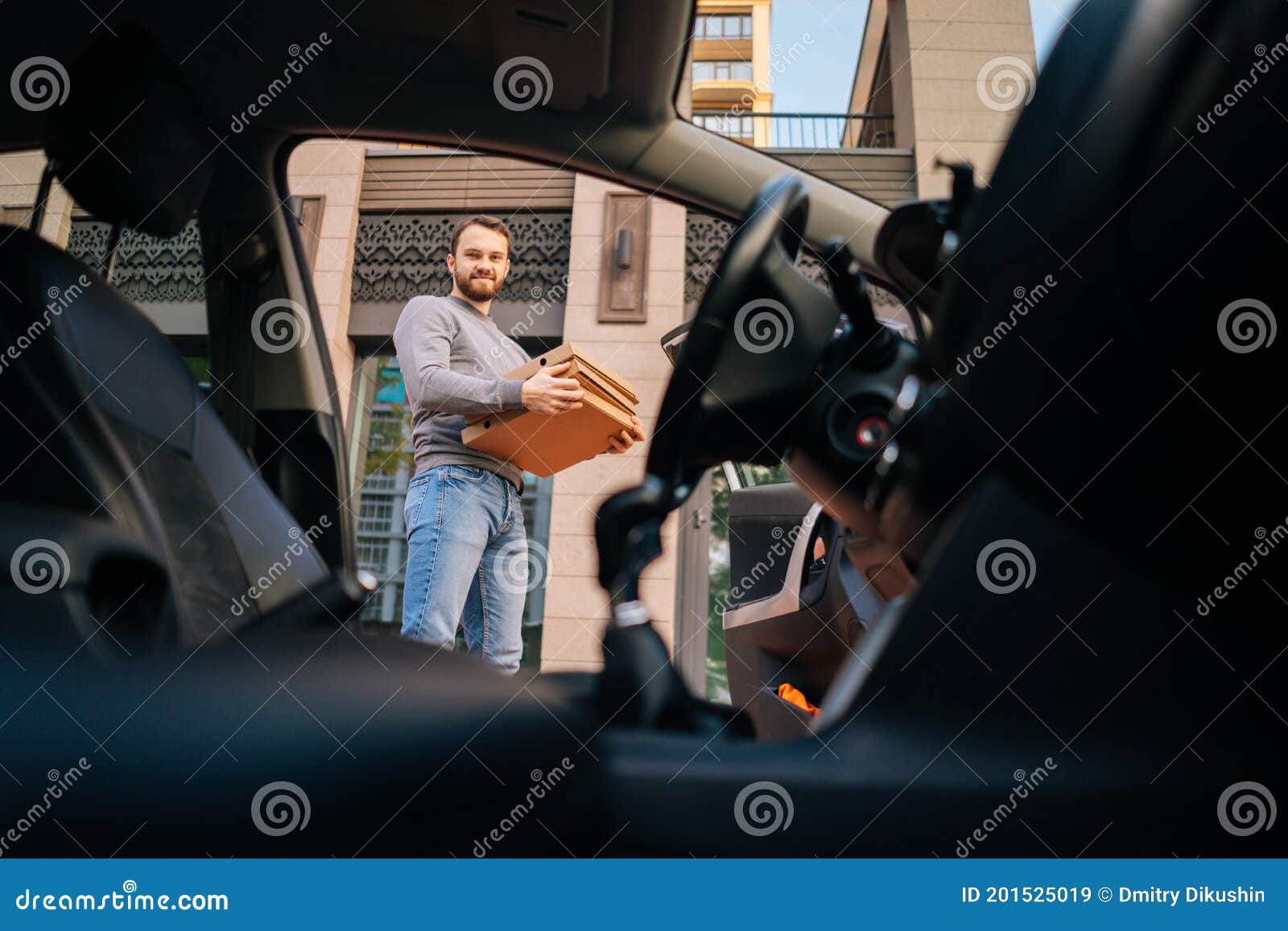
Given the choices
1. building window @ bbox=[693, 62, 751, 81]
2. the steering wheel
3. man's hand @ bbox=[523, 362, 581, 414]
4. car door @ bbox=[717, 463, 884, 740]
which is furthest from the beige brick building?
the steering wheel

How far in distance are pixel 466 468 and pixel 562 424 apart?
21 cm

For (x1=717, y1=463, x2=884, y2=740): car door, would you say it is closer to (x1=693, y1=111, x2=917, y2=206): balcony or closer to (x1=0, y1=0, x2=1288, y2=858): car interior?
(x1=0, y1=0, x2=1288, y2=858): car interior

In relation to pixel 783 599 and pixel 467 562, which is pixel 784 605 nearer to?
pixel 783 599

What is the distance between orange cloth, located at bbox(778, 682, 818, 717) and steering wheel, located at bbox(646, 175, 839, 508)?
0.48 m

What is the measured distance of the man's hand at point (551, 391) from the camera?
4.57ft

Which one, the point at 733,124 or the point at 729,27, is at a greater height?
the point at 729,27

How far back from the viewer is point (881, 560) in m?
0.82

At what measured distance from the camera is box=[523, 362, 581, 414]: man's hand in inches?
54.8

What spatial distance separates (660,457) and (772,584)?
100 centimetres

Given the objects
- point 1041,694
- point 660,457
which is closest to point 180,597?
point 660,457

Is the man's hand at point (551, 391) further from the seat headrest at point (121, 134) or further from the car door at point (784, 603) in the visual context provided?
the seat headrest at point (121, 134)

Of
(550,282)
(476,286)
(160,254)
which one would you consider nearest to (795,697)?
(476,286)

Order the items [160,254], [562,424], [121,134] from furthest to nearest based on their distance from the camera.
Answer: [160,254] → [562,424] → [121,134]

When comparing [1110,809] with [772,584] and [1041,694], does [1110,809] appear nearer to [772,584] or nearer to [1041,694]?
[1041,694]
